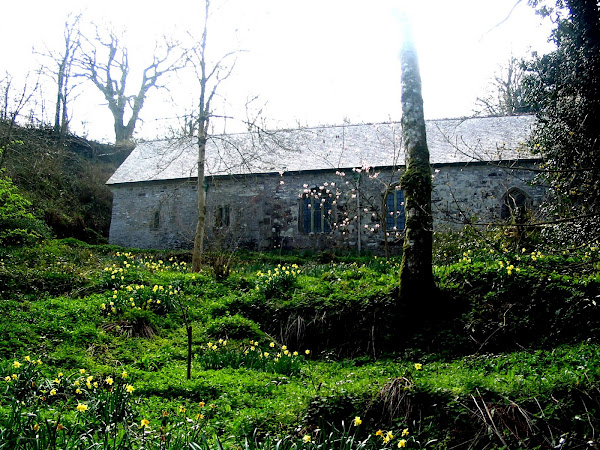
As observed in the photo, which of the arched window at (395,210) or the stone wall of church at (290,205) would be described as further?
the arched window at (395,210)

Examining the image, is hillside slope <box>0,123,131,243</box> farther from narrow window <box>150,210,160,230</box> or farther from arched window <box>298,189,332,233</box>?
arched window <box>298,189,332,233</box>

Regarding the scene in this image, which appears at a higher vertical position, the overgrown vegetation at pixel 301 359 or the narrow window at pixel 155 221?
the narrow window at pixel 155 221

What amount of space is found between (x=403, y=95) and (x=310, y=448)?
5866mm

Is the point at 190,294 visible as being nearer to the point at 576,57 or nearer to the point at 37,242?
the point at 37,242

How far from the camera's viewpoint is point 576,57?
1134 cm

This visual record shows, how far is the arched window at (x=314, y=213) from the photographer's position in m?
21.0

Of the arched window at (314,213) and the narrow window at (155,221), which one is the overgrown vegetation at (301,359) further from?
the narrow window at (155,221)

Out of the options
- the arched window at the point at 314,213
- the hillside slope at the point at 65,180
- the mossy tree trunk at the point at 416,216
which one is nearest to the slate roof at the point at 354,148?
the arched window at the point at 314,213

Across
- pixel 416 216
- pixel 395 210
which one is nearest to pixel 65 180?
pixel 395 210

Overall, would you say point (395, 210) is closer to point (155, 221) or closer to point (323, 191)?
point (323, 191)

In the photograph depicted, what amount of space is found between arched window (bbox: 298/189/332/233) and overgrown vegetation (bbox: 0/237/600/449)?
34.1 feet

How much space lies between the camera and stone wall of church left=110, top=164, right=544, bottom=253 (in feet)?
63.5

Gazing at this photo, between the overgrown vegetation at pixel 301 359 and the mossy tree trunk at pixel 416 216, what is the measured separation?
1.41ft

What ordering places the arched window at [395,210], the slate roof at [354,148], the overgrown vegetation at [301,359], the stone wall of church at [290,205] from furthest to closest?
Answer: the arched window at [395,210]
the slate roof at [354,148]
the stone wall of church at [290,205]
the overgrown vegetation at [301,359]
